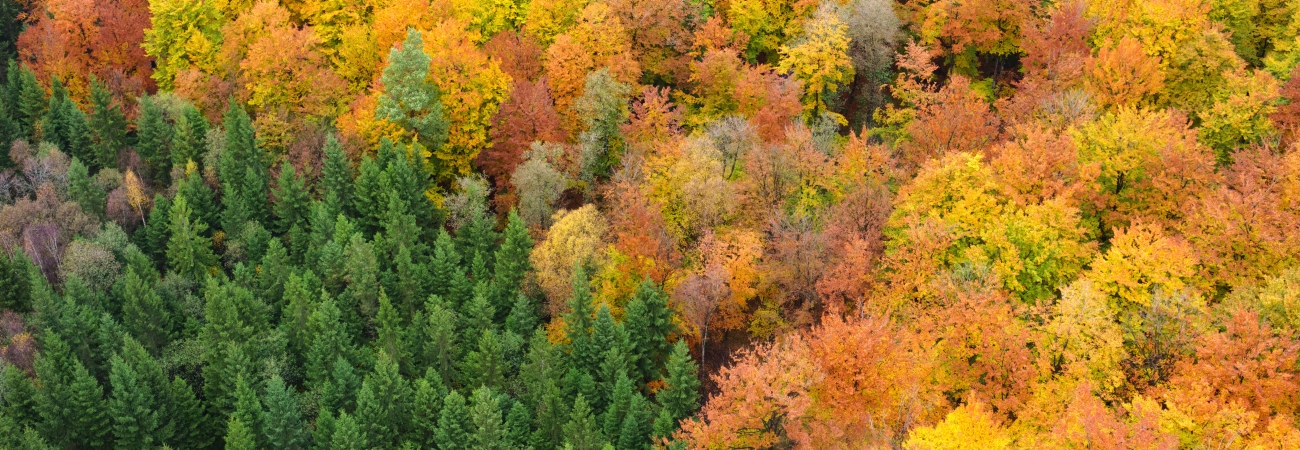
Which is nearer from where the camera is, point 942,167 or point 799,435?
point 799,435

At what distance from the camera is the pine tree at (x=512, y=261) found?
67.6 metres

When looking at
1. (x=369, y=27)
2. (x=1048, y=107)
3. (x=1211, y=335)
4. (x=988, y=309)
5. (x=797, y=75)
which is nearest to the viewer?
(x=1211, y=335)

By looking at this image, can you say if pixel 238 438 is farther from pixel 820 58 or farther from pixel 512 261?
pixel 820 58

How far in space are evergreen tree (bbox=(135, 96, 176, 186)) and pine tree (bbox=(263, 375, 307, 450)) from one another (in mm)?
32280

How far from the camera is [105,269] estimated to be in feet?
243

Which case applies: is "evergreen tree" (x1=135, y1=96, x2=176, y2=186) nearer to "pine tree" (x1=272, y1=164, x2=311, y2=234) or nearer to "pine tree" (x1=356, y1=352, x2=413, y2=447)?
"pine tree" (x1=272, y1=164, x2=311, y2=234)

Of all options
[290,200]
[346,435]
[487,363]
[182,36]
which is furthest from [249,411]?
[182,36]

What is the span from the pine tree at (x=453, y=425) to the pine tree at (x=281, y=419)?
8.91 metres

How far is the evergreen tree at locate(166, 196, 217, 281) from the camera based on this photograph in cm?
7506

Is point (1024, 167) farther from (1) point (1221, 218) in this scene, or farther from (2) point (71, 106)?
(2) point (71, 106)

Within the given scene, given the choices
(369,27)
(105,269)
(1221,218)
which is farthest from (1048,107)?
A: (105,269)

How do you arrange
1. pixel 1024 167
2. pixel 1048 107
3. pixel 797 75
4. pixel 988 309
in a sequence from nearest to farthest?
pixel 988 309 < pixel 1024 167 < pixel 1048 107 < pixel 797 75

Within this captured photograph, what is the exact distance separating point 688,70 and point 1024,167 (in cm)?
3025

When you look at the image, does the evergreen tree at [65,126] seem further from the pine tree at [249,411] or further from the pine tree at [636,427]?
the pine tree at [636,427]
